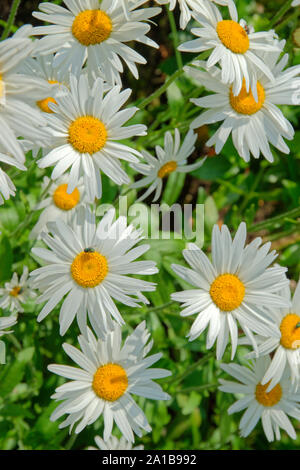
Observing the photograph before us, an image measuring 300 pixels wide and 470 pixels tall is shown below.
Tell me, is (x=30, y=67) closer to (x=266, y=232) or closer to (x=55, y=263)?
(x=55, y=263)

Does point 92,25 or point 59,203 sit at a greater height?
point 92,25

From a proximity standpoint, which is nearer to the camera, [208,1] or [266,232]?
[208,1]

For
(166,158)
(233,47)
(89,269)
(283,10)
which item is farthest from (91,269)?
(283,10)

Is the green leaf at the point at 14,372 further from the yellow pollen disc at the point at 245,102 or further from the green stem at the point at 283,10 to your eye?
the green stem at the point at 283,10

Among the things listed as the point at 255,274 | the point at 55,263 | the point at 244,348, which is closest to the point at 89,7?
the point at 55,263

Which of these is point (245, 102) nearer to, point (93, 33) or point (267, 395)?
point (93, 33)
